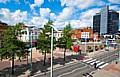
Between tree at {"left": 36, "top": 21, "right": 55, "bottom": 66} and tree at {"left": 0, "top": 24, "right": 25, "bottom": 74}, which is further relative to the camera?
tree at {"left": 36, "top": 21, "right": 55, "bottom": 66}

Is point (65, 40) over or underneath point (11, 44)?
over

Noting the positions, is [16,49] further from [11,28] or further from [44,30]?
[44,30]

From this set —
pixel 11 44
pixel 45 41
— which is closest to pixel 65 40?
pixel 45 41

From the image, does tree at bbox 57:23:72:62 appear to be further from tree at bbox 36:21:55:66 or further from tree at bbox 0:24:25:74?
tree at bbox 0:24:25:74

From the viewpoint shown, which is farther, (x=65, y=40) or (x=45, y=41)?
(x=65, y=40)

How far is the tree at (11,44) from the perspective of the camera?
30.7 meters

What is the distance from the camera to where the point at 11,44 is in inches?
1219

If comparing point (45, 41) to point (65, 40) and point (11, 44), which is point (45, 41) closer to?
point (11, 44)

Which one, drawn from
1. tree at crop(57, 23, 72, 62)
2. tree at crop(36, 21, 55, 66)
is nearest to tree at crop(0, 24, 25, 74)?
tree at crop(36, 21, 55, 66)

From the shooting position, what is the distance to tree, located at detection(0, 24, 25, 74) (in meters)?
30.7

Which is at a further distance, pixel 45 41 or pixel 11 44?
pixel 45 41

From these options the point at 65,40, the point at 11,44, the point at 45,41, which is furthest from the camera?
the point at 65,40

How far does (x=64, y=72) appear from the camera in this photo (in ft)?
117

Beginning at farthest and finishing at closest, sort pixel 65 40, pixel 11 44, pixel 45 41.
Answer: pixel 65 40, pixel 45 41, pixel 11 44
